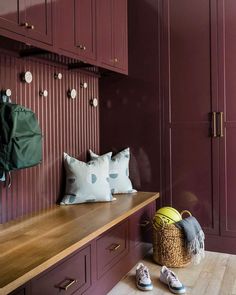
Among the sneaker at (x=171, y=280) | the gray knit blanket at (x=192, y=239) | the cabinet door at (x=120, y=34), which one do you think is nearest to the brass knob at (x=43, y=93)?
the cabinet door at (x=120, y=34)

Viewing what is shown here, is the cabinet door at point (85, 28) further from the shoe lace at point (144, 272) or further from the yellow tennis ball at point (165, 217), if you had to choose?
the shoe lace at point (144, 272)

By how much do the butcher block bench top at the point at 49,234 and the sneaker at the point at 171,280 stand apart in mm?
465

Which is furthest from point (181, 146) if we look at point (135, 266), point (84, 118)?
point (135, 266)

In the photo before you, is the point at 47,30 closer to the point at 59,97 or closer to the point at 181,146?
the point at 59,97

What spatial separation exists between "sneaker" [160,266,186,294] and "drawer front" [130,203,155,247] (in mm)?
324

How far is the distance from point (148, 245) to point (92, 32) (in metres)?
1.77

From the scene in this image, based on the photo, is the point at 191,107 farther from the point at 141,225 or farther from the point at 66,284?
the point at 66,284

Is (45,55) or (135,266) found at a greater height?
(45,55)

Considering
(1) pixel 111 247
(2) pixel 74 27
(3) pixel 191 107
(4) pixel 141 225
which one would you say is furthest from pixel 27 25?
(4) pixel 141 225

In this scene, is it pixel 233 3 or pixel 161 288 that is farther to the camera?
pixel 233 3

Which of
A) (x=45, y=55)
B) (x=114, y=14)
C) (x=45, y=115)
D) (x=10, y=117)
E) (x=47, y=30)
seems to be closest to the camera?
(x=10, y=117)

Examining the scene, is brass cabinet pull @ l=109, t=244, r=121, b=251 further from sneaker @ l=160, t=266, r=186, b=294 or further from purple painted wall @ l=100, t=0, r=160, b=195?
purple painted wall @ l=100, t=0, r=160, b=195

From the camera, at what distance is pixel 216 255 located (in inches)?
112

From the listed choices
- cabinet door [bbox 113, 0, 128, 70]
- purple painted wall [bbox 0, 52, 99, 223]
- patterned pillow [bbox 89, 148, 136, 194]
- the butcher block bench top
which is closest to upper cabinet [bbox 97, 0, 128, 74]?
cabinet door [bbox 113, 0, 128, 70]
